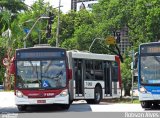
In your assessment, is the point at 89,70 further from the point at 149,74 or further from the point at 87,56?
the point at 149,74

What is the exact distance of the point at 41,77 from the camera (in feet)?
72.8

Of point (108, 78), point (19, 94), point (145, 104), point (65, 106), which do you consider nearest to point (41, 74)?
point (19, 94)

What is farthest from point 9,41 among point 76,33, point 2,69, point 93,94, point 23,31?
point 93,94

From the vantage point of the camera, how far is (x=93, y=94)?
93.9 ft

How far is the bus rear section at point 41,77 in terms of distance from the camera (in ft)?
71.9

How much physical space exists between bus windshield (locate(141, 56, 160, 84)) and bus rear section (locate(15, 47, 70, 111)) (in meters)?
3.51

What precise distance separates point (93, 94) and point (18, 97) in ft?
24.4

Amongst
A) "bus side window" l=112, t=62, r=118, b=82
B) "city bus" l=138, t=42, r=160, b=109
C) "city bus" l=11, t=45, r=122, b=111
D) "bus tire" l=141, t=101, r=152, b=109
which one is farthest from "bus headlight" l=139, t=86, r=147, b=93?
"bus side window" l=112, t=62, r=118, b=82

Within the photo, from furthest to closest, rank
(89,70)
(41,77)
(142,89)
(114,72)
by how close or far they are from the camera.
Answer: (114,72), (89,70), (142,89), (41,77)

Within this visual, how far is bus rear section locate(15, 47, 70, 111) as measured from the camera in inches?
862

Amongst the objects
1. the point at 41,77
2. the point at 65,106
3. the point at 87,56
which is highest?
the point at 87,56

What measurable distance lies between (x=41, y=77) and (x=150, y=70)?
4.90 metres

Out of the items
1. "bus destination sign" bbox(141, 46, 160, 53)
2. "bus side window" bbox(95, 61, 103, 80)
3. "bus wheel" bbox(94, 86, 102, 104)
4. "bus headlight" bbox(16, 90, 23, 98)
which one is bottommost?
"bus wheel" bbox(94, 86, 102, 104)

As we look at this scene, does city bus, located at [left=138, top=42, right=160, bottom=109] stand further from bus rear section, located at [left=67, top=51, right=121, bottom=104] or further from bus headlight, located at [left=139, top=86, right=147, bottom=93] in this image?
bus rear section, located at [left=67, top=51, right=121, bottom=104]
